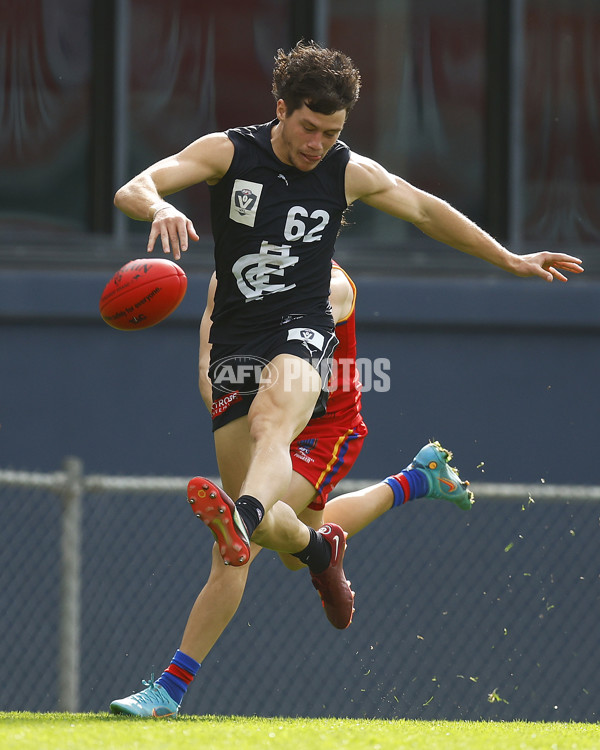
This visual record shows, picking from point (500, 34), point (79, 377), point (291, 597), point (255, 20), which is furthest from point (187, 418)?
point (500, 34)

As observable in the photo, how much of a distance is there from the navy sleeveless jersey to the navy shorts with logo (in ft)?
0.18

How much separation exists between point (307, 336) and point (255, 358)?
0.23 metres

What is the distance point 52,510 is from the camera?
27.2 feet

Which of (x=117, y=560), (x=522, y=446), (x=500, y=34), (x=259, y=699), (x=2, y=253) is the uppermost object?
(x=500, y=34)

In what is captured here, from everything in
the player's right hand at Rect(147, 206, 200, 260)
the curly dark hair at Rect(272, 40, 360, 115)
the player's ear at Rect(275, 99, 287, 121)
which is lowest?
the player's right hand at Rect(147, 206, 200, 260)

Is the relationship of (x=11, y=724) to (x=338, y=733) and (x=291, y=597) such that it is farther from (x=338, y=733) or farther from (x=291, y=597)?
(x=291, y=597)

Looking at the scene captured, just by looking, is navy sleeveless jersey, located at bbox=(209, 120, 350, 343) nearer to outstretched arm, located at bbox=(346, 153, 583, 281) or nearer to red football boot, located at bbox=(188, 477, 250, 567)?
outstretched arm, located at bbox=(346, 153, 583, 281)

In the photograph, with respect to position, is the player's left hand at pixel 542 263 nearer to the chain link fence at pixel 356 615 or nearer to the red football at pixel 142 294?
the red football at pixel 142 294

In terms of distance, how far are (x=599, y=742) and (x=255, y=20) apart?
604cm

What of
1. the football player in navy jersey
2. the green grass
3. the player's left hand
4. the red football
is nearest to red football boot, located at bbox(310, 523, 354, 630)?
the football player in navy jersey

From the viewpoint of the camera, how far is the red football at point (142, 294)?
4996mm

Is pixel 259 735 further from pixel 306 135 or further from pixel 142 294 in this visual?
pixel 306 135

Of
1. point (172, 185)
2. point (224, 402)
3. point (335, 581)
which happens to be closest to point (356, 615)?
point (335, 581)

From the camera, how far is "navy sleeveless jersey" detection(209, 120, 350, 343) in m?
5.07
